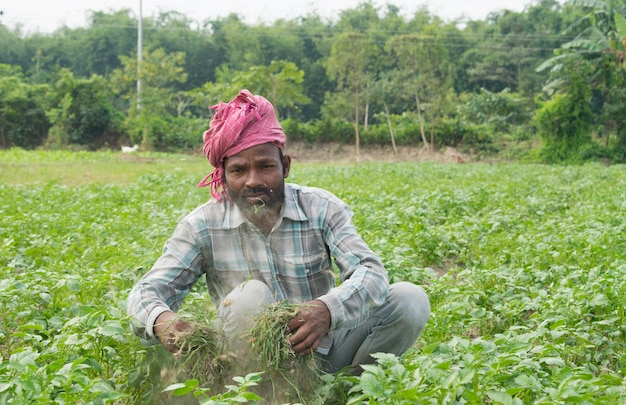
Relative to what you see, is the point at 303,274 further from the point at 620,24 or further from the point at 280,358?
the point at 620,24

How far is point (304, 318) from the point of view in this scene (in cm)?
250

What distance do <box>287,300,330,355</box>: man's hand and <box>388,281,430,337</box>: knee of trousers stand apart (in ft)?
1.39

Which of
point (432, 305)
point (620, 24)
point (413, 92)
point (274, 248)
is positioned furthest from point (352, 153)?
point (274, 248)

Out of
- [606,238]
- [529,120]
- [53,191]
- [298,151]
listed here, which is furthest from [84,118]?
[606,238]

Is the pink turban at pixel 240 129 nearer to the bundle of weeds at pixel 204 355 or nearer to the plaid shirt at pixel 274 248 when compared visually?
the plaid shirt at pixel 274 248

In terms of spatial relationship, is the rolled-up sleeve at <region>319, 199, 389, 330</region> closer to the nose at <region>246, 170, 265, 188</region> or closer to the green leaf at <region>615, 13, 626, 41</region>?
the nose at <region>246, 170, 265, 188</region>

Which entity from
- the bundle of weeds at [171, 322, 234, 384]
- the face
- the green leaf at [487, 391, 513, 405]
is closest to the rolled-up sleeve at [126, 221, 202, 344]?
the bundle of weeds at [171, 322, 234, 384]

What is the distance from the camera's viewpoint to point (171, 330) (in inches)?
98.7

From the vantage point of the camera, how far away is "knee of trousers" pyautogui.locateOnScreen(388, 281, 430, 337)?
2826mm

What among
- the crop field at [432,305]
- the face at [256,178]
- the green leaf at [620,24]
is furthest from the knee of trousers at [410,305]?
the green leaf at [620,24]

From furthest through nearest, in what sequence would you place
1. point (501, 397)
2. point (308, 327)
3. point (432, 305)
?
point (432, 305)
point (308, 327)
point (501, 397)

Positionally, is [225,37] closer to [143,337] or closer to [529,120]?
[529,120]

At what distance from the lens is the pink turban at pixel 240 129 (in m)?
2.80

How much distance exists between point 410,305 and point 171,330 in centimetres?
98
